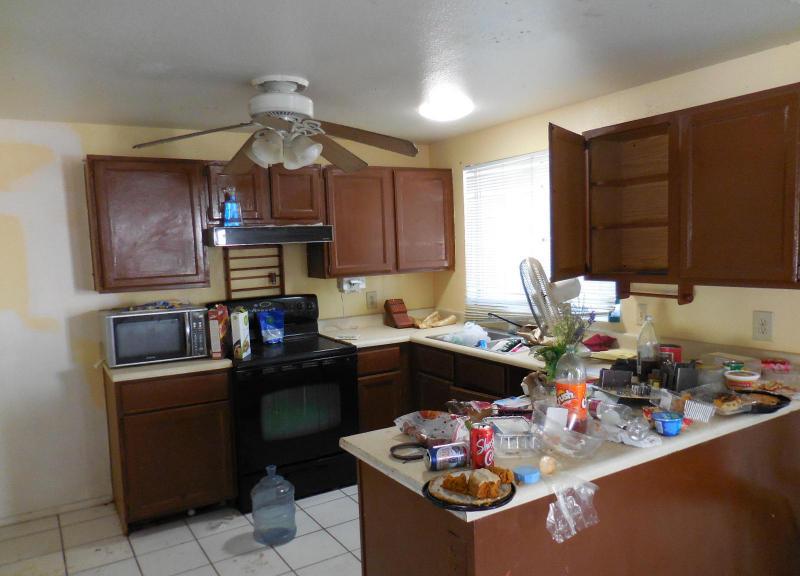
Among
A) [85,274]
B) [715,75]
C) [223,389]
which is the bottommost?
[223,389]

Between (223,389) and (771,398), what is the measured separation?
2.55m

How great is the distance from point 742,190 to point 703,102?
0.60 m

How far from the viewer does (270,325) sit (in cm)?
363

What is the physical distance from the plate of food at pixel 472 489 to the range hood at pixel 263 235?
2140 millimetres

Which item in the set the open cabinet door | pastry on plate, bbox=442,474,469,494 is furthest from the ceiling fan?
pastry on plate, bbox=442,474,469,494

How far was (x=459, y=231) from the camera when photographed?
418 centimetres

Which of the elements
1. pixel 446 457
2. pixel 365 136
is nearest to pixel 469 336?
pixel 365 136

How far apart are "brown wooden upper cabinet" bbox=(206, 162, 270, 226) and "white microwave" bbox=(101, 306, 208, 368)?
597mm

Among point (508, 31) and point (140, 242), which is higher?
point (508, 31)

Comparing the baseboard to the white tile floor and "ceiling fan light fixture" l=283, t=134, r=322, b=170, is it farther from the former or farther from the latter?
"ceiling fan light fixture" l=283, t=134, r=322, b=170

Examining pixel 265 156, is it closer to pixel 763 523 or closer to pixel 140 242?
pixel 140 242

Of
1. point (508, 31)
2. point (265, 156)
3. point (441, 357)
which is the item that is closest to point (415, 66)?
point (508, 31)

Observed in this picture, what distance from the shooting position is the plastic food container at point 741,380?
7.16 feet

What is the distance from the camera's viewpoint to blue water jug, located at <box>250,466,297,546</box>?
2.93 meters
